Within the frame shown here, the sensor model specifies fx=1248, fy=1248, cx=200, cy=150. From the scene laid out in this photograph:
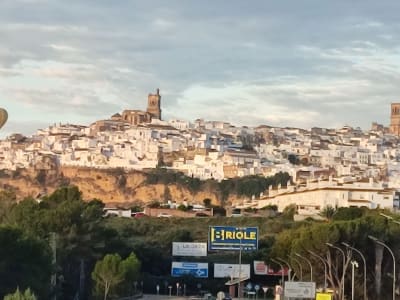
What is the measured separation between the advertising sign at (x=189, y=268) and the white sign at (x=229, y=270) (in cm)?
62

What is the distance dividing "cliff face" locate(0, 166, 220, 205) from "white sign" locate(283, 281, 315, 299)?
91.8m

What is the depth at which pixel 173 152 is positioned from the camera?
17475 cm

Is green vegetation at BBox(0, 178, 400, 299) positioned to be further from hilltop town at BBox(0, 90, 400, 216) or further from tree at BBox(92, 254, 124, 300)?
hilltop town at BBox(0, 90, 400, 216)

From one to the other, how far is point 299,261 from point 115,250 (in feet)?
40.6

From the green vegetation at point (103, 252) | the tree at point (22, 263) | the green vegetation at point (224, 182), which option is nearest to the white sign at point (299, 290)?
the green vegetation at point (103, 252)

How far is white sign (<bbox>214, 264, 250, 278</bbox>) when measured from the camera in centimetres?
6606

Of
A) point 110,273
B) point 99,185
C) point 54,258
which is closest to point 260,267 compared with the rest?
point 110,273

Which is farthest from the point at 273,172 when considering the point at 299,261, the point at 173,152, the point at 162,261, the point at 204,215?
the point at 299,261

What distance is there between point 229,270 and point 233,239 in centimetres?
185

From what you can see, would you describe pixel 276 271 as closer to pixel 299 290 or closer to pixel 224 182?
pixel 299 290

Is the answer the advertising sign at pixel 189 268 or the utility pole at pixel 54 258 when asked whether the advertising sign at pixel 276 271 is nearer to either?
the advertising sign at pixel 189 268

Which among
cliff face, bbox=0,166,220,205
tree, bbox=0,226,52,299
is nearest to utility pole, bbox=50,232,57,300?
tree, bbox=0,226,52,299

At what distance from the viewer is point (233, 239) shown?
66.1m

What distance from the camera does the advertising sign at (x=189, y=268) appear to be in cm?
6731
